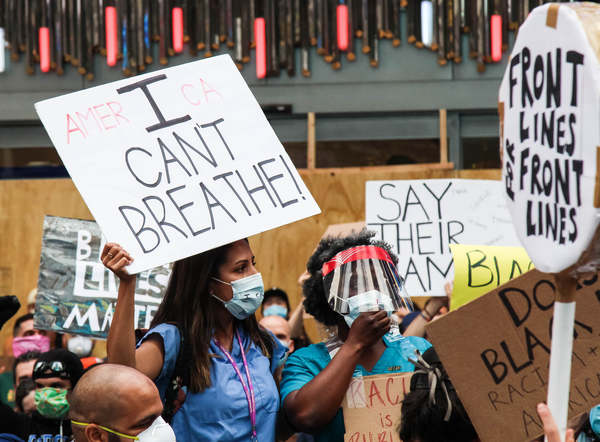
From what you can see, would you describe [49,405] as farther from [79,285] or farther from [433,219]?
[433,219]

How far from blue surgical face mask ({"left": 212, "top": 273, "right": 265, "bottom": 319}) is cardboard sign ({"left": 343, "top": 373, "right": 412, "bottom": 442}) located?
17.7 inches

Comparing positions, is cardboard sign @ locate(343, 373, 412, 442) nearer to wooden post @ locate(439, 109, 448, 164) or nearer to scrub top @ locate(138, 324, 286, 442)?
scrub top @ locate(138, 324, 286, 442)

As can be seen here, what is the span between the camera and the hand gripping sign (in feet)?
5.63

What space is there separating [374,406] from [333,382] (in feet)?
0.58

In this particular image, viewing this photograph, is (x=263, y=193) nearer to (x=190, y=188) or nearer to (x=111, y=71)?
(x=190, y=188)

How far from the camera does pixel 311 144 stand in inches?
382

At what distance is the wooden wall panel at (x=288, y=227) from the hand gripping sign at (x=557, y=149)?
666 centimetres

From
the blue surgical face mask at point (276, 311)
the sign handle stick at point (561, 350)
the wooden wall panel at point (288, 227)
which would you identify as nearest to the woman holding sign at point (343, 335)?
the sign handle stick at point (561, 350)

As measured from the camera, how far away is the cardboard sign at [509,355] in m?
2.25

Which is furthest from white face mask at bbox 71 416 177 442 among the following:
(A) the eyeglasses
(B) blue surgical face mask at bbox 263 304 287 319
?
(B) blue surgical face mask at bbox 263 304 287 319

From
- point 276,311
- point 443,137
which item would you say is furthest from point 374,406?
point 443,137

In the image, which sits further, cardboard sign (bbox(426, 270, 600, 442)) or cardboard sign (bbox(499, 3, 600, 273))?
cardboard sign (bbox(426, 270, 600, 442))

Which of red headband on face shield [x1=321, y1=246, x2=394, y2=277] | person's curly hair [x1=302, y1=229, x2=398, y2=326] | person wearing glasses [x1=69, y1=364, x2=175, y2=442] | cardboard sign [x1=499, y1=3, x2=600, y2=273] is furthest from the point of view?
person's curly hair [x1=302, y1=229, x2=398, y2=326]

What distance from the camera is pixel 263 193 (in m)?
3.22
